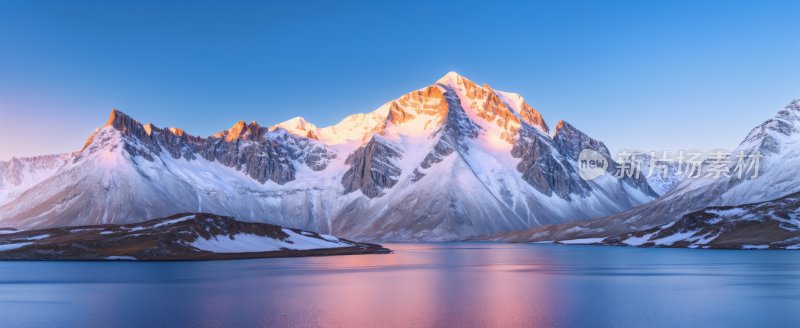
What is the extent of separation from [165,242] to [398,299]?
104803 mm

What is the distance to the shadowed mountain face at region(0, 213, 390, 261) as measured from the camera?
509 ft

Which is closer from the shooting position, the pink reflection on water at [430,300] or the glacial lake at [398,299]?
the glacial lake at [398,299]

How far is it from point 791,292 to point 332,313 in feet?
177

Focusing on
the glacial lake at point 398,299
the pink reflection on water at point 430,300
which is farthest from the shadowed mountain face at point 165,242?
the pink reflection on water at point 430,300

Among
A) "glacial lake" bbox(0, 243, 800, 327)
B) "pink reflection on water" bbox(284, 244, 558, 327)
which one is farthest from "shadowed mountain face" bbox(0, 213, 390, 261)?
"pink reflection on water" bbox(284, 244, 558, 327)

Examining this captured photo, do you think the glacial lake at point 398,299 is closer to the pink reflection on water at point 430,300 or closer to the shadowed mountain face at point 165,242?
the pink reflection on water at point 430,300

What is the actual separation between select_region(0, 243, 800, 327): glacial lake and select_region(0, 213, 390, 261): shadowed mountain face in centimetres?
4300

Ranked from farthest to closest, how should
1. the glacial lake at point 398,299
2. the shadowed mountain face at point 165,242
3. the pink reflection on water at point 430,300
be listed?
1. the shadowed mountain face at point 165,242
2. the pink reflection on water at point 430,300
3. the glacial lake at point 398,299

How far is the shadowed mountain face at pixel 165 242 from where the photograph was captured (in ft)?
509

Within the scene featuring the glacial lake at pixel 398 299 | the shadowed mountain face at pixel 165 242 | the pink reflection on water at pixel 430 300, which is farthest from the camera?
the shadowed mountain face at pixel 165 242

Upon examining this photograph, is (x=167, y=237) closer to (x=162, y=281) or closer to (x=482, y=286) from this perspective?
(x=162, y=281)

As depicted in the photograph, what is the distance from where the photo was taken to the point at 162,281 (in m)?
95.5

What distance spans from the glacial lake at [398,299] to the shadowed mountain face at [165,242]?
141 feet

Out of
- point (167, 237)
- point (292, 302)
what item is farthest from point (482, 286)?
point (167, 237)
